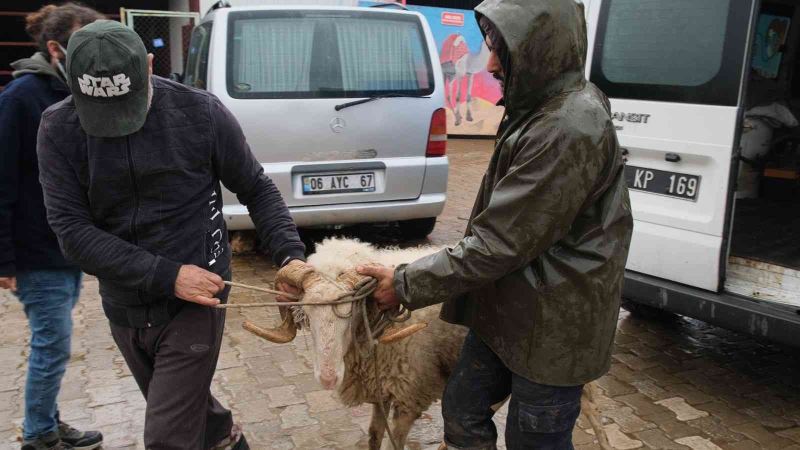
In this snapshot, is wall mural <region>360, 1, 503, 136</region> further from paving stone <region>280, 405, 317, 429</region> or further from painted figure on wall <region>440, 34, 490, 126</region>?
paving stone <region>280, 405, 317, 429</region>

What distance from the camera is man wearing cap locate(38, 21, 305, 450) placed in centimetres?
231

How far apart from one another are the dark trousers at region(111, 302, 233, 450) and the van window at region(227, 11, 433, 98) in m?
3.61

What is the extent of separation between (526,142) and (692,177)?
2366mm

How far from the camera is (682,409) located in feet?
13.6

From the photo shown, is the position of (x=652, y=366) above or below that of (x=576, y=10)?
below

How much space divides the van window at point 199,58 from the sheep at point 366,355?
12.2ft

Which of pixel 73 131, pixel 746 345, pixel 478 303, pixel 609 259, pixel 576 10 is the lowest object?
pixel 746 345

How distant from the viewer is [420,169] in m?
6.48

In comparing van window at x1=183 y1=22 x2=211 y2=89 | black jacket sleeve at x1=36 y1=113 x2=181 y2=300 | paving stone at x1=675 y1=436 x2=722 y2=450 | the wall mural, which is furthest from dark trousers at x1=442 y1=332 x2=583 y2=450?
the wall mural

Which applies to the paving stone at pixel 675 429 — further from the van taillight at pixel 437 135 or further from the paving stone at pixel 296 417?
the van taillight at pixel 437 135

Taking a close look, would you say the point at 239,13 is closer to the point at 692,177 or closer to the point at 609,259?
the point at 692,177

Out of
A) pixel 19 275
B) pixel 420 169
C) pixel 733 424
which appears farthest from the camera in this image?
pixel 420 169

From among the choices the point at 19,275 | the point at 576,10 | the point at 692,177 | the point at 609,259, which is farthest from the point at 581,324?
the point at 19,275

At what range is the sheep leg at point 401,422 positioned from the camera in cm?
322
